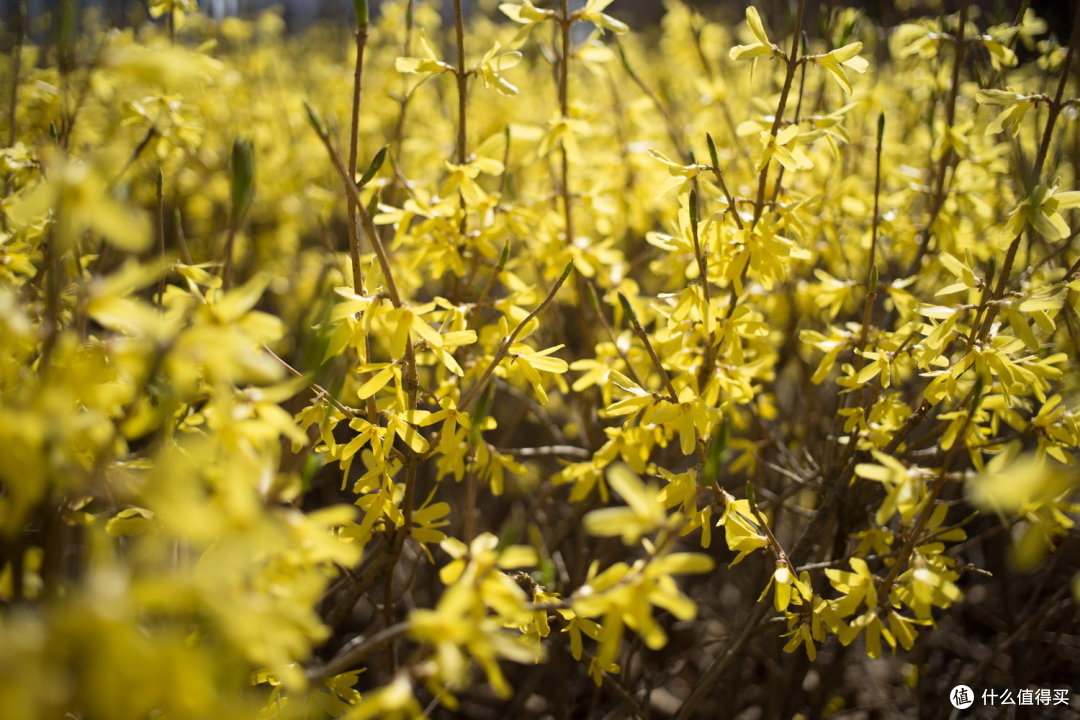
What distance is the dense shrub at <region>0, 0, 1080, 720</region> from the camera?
3.00ft

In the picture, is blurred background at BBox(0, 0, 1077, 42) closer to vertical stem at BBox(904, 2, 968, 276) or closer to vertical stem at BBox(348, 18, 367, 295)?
vertical stem at BBox(904, 2, 968, 276)

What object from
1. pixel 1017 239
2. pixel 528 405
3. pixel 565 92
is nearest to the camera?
pixel 1017 239

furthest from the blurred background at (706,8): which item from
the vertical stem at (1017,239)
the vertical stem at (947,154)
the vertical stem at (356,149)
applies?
the vertical stem at (1017,239)

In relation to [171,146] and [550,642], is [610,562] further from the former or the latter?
[171,146]

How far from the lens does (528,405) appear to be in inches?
104

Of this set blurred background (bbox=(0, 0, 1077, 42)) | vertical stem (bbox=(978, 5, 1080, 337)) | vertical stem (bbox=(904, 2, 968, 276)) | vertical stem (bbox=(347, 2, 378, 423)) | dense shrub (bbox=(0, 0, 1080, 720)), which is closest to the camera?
dense shrub (bbox=(0, 0, 1080, 720))

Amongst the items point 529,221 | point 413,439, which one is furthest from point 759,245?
point 413,439

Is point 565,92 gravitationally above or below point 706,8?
below

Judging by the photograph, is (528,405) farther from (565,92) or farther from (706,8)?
(706,8)

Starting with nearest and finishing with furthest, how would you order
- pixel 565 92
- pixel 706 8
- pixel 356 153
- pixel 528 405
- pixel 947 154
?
1. pixel 356 153
2. pixel 565 92
3. pixel 947 154
4. pixel 528 405
5. pixel 706 8

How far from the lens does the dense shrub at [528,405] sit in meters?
0.91

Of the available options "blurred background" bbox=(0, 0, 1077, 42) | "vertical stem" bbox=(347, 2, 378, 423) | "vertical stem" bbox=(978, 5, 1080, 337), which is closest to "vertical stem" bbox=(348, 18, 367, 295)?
"vertical stem" bbox=(347, 2, 378, 423)

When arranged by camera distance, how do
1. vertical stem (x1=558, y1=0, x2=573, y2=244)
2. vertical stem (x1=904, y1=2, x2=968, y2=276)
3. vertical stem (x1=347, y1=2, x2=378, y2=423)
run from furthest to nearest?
vertical stem (x1=904, y1=2, x2=968, y2=276) < vertical stem (x1=558, y1=0, x2=573, y2=244) < vertical stem (x1=347, y1=2, x2=378, y2=423)

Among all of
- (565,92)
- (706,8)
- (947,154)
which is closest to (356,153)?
(565,92)
